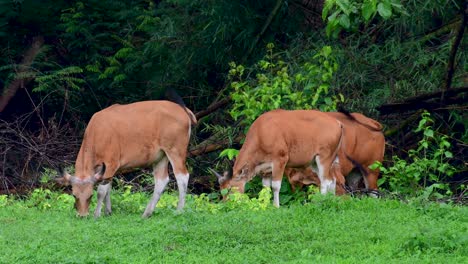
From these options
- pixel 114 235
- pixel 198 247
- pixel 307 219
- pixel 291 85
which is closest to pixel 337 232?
pixel 307 219

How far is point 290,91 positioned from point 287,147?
207 centimetres

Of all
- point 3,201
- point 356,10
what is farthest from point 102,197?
point 356,10

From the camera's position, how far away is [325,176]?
1462 cm

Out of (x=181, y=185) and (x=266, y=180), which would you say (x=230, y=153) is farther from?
(x=181, y=185)

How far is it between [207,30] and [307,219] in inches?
323

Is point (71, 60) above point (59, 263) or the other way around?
the other way around

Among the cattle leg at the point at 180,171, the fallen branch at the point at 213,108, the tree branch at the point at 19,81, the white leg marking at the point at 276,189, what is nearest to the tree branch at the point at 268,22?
the fallen branch at the point at 213,108

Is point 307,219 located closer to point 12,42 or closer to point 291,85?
point 291,85

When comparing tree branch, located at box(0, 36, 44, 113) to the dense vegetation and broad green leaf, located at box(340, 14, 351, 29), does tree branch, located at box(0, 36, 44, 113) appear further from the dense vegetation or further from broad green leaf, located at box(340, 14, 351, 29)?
broad green leaf, located at box(340, 14, 351, 29)

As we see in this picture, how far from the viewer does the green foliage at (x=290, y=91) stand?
53.5ft

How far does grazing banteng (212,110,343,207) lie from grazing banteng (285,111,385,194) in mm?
574

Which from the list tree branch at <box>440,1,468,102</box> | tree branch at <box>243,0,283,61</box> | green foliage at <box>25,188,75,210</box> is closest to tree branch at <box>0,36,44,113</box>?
tree branch at <box>243,0,283,61</box>

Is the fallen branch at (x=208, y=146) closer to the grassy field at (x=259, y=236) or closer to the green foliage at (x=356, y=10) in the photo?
the grassy field at (x=259, y=236)

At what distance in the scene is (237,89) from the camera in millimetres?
16953
